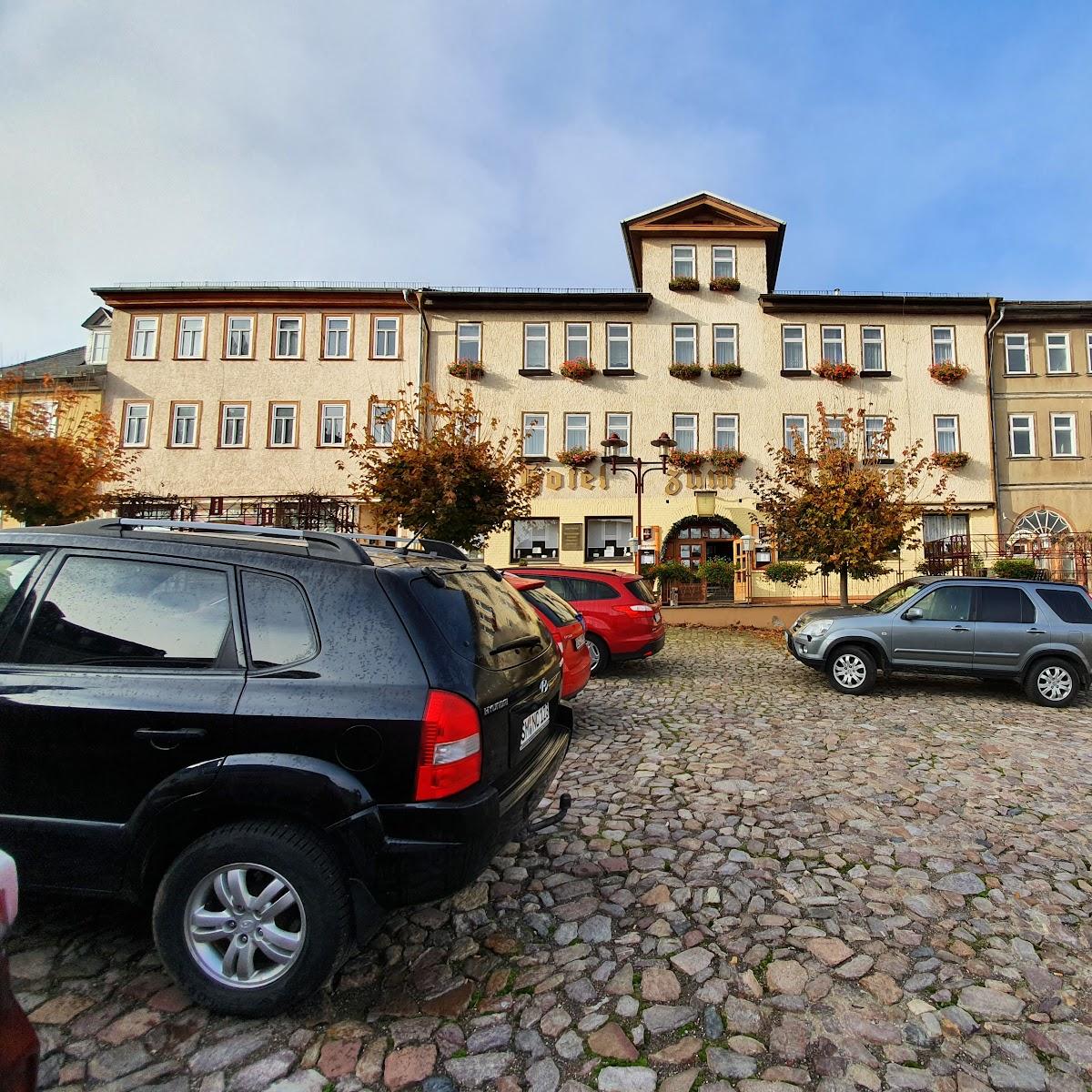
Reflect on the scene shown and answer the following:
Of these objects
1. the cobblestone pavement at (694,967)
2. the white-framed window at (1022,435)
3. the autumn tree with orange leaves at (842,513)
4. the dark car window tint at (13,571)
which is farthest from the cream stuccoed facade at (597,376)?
the dark car window tint at (13,571)

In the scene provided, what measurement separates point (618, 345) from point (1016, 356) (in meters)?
15.7

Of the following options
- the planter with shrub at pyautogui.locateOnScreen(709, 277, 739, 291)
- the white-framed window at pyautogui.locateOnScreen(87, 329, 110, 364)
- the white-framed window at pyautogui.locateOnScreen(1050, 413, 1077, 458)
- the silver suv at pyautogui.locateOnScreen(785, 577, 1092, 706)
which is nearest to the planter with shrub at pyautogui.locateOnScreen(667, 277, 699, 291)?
the planter with shrub at pyautogui.locateOnScreen(709, 277, 739, 291)

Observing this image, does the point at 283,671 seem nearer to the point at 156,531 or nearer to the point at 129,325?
the point at 156,531

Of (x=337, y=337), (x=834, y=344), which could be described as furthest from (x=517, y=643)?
(x=834, y=344)

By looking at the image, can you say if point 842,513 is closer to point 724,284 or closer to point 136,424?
point 724,284

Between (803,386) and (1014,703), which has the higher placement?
(803,386)

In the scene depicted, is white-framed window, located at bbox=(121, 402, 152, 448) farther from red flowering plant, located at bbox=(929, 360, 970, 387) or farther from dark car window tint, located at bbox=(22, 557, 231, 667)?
red flowering plant, located at bbox=(929, 360, 970, 387)

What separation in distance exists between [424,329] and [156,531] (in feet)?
77.3

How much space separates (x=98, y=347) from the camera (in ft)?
88.8

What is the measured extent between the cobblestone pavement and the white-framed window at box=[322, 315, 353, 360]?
77.4 feet

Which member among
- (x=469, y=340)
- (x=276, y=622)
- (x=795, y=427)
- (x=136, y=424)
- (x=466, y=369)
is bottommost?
(x=276, y=622)

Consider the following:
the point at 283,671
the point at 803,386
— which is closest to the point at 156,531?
the point at 283,671

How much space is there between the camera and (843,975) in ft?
8.80

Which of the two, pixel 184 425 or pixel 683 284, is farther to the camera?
pixel 683 284
